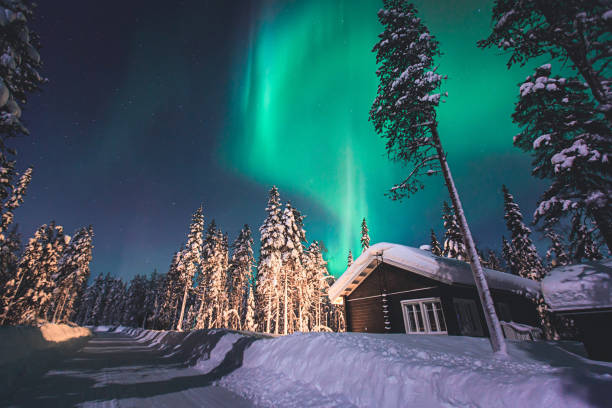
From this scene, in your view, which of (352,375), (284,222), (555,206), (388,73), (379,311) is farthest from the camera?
(284,222)

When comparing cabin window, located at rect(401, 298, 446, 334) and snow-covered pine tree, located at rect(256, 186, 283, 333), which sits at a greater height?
snow-covered pine tree, located at rect(256, 186, 283, 333)

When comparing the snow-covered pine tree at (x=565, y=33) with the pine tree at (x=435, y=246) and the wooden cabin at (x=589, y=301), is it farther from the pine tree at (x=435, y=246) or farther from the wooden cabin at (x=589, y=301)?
the pine tree at (x=435, y=246)

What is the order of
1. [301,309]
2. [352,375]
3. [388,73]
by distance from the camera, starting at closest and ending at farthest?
[352,375]
[388,73]
[301,309]

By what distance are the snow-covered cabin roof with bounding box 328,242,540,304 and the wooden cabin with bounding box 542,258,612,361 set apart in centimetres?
392

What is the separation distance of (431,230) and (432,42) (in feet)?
118

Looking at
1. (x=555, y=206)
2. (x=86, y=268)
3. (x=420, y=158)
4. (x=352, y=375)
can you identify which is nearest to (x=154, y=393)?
(x=352, y=375)

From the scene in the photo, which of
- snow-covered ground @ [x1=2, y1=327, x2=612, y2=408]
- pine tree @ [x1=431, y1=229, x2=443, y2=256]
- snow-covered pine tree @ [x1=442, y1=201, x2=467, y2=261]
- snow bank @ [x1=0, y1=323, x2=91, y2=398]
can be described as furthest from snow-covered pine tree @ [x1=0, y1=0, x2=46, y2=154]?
pine tree @ [x1=431, y1=229, x2=443, y2=256]

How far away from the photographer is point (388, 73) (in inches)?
477

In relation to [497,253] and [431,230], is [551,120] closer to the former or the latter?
[431,230]

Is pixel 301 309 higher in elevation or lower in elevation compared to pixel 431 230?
lower

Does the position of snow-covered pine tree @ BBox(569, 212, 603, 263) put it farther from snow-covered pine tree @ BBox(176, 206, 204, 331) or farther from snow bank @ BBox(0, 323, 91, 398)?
snow-covered pine tree @ BBox(176, 206, 204, 331)

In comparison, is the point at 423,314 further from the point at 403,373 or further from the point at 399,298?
the point at 403,373

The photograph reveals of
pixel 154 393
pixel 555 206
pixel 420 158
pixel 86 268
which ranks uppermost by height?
pixel 86 268

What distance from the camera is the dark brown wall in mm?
13273
